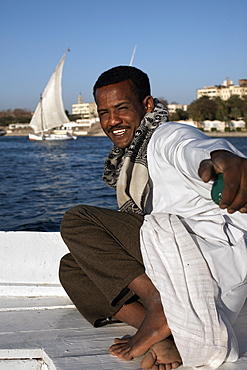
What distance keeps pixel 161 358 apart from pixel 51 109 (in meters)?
35.5

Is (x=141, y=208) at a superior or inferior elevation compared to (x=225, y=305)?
superior

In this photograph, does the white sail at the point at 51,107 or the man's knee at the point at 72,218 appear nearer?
the man's knee at the point at 72,218

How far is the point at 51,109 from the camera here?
3556cm

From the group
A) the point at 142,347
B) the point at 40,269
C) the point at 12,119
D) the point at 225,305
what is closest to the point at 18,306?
the point at 40,269

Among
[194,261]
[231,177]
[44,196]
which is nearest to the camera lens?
[231,177]

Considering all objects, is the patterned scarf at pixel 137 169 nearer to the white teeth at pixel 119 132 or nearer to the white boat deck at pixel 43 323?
the white teeth at pixel 119 132

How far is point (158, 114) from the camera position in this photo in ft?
4.49

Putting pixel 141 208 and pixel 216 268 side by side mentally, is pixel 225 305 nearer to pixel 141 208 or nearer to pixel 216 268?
pixel 216 268

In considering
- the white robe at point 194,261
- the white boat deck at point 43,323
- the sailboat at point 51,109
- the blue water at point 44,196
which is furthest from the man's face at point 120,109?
the sailboat at point 51,109

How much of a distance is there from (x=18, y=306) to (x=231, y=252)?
2.65 ft

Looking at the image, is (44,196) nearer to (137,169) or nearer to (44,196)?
(44,196)

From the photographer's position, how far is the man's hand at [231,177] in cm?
78

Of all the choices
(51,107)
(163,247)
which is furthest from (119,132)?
(51,107)

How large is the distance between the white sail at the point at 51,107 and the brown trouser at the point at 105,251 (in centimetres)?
3388
